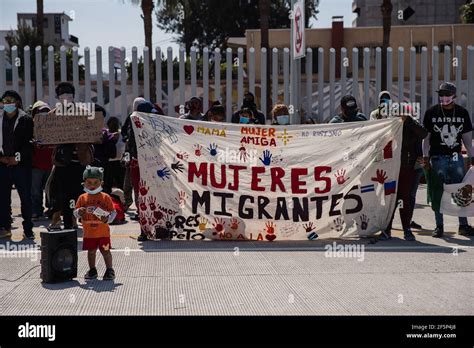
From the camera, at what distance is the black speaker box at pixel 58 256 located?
7.40m

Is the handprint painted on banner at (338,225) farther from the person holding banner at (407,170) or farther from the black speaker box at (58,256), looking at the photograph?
the black speaker box at (58,256)

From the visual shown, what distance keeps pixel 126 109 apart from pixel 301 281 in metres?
10.9

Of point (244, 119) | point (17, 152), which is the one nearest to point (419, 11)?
point (244, 119)

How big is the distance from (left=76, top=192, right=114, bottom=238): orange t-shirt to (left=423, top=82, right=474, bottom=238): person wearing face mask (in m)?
4.59

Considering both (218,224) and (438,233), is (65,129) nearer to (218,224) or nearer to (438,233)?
(218,224)

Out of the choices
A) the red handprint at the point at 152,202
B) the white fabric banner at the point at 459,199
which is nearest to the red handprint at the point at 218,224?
the red handprint at the point at 152,202

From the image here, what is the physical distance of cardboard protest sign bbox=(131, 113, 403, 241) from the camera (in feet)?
32.0

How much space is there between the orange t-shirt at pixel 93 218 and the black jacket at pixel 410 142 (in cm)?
421

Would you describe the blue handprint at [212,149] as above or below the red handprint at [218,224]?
above

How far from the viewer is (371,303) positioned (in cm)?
659

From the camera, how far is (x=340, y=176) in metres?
9.87

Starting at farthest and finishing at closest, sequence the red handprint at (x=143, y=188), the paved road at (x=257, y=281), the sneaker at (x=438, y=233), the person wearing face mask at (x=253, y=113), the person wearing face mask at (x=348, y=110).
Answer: the person wearing face mask at (x=253, y=113) → the person wearing face mask at (x=348, y=110) → the sneaker at (x=438, y=233) → the red handprint at (x=143, y=188) → the paved road at (x=257, y=281)

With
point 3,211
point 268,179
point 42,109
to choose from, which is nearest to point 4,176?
point 3,211
